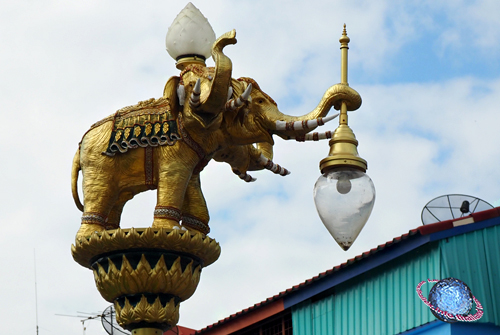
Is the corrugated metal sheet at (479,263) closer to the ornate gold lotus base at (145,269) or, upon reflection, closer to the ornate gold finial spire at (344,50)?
the ornate gold lotus base at (145,269)

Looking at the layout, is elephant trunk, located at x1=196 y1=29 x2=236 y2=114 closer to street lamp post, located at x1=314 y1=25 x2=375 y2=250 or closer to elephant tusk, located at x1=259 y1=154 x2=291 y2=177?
elephant tusk, located at x1=259 y1=154 x2=291 y2=177

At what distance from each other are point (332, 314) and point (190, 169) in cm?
897

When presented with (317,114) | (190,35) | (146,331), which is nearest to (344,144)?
(317,114)

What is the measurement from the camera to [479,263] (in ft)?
59.1

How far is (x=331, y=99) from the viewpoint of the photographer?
9.95 meters

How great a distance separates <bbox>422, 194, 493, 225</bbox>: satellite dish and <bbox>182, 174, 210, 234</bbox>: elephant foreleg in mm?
8710

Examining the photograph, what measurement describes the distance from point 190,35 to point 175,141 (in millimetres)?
1218

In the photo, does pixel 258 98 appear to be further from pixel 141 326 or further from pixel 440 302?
pixel 440 302

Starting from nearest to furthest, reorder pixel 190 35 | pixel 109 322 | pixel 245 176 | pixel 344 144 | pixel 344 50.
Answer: pixel 344 144
pixel 344 50
pixel 190 35
pixel 245 176
pixel 109 322

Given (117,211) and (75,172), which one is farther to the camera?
(75,172)

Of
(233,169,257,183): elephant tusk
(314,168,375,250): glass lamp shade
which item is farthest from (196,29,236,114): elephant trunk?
(314,168,375,250): glass lamp shade

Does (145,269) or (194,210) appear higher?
(194,210)

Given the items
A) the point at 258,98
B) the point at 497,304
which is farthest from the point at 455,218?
the point at 258,98

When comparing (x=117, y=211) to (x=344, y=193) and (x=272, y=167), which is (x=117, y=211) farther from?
(x=344, y=193)
